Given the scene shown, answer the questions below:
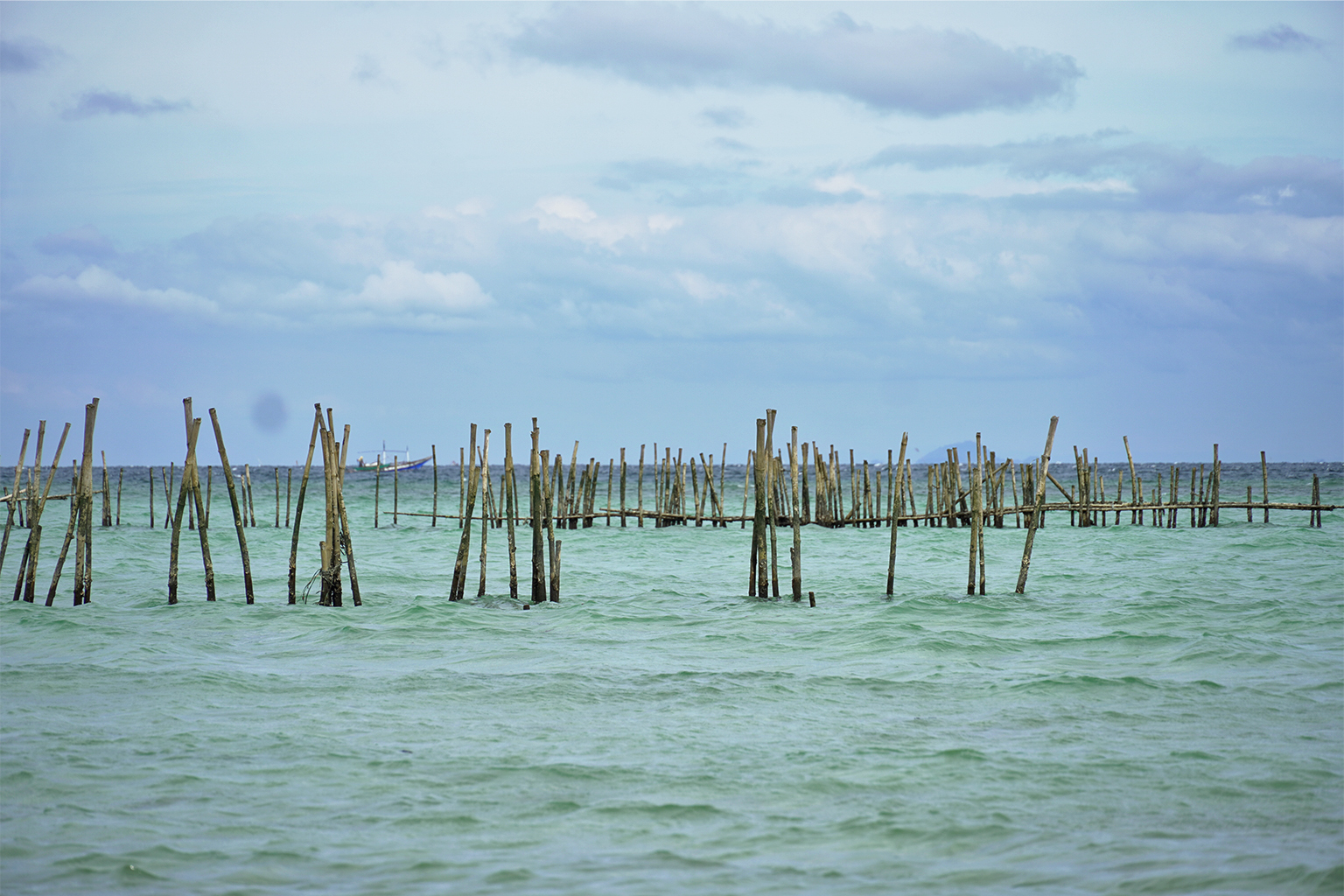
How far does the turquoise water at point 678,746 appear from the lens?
4488 mm

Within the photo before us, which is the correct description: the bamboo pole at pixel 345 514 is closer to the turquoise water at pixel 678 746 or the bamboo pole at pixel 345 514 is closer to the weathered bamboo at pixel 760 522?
the turquoise water at pixel 678 746

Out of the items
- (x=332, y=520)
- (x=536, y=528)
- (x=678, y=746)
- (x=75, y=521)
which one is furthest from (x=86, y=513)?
(x=678, y=746)

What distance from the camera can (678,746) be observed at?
614 centimetres

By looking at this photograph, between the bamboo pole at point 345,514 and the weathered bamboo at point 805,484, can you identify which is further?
the weathered bamboo at point 805,484

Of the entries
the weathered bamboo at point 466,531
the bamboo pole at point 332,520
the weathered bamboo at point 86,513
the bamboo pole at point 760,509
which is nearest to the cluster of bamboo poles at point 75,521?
the weathered bamboo at point 86,513

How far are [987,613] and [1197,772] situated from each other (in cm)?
529

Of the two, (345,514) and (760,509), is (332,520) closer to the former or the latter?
(345,514)

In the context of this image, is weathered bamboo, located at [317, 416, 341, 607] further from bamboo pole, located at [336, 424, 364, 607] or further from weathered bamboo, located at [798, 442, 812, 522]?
weathered bamboo, located at [798, 442, 812, 522]

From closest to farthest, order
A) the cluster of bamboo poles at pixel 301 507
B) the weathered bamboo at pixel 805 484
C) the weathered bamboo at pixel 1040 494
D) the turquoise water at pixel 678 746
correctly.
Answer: the turquoise water at pixel 678 746 < the cluster of bamboo poles at pixel 301 507 < the weathered bamboo at pixel 1040 494 < the weathered bamboo at pixel 805 484

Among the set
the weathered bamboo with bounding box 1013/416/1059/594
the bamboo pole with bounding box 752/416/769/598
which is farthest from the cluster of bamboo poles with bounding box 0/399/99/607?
the weathered bamboo with bounding box 1013/416/1059/594

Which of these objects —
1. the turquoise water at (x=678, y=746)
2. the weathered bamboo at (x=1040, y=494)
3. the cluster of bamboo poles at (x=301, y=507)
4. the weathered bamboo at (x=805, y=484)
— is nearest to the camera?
the turquoise water at (x=678, y=746)

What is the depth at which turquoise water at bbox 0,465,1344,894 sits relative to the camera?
4.49 metres

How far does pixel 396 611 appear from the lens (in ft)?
35.6

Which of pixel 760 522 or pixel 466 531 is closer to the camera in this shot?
pixel 466 531
